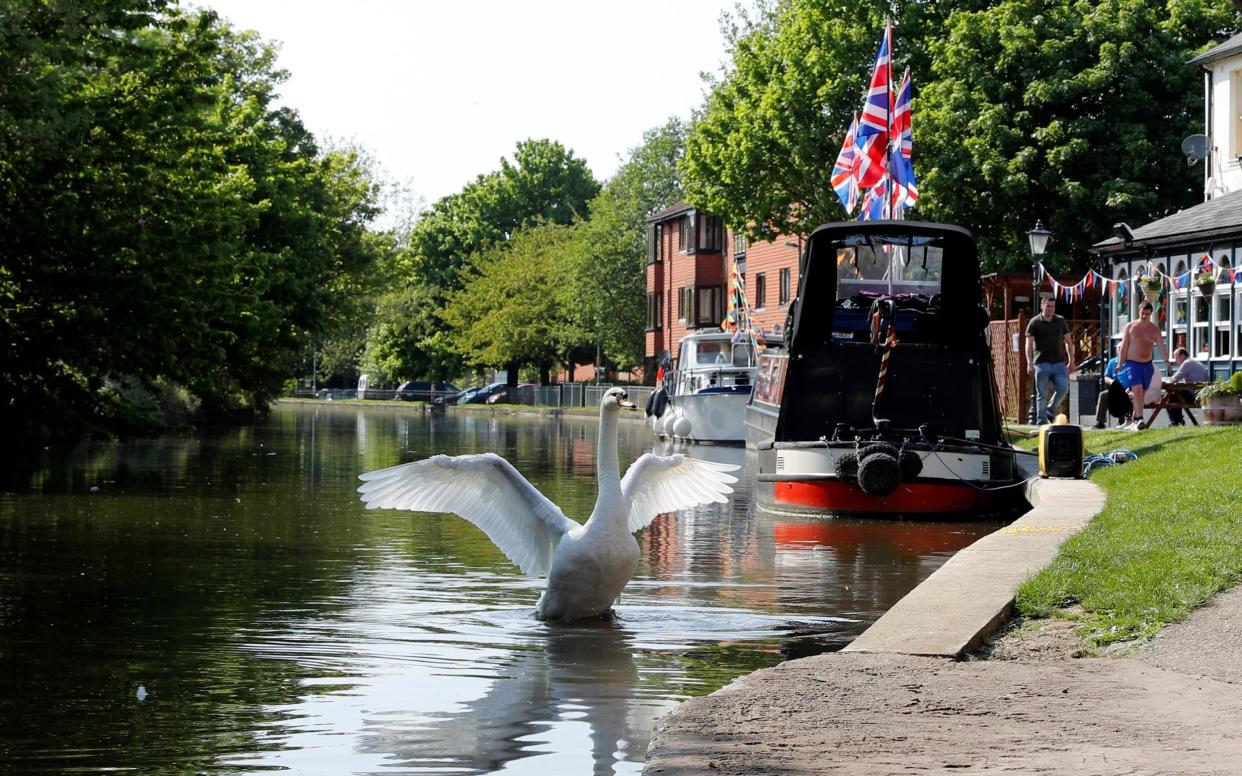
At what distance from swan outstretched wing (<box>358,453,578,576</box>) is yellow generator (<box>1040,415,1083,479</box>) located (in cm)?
981

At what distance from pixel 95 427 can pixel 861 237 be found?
16851 millimetres

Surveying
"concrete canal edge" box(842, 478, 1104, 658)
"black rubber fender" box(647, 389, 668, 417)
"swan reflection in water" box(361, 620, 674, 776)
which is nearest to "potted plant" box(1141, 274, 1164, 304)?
"concrete canal edge" box(842, 478, 1104, 658)

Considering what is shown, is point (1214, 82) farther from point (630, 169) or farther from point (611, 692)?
point (630, 169)

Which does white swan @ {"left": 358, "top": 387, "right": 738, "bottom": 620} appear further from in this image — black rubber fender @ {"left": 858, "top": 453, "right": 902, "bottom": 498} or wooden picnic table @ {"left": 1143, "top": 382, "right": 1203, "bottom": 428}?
wooden picnic table @ {"left": 1143, "top": 382, "right": 1203, "bottom": 428}

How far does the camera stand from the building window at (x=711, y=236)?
8006 centimetres

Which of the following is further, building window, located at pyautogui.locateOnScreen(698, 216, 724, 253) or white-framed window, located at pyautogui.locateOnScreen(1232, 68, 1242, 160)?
building window, located at pyautogui.locateOnScreen(698, 216, 724, 253)

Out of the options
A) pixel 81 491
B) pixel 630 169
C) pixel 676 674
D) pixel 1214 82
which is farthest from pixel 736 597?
pixel 630 169

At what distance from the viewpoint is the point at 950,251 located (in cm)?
2289

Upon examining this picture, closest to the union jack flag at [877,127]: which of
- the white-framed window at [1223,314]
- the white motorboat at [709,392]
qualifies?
the white-framed window at [1223,314]

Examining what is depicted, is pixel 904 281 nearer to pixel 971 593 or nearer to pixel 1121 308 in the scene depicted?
pixel 971 593

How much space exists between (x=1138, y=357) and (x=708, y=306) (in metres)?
52.9

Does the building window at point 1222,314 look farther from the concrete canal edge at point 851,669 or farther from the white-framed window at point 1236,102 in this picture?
the concrete canal edge at point 851,669

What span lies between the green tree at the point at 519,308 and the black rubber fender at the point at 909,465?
70.4m

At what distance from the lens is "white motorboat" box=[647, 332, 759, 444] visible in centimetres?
4475
